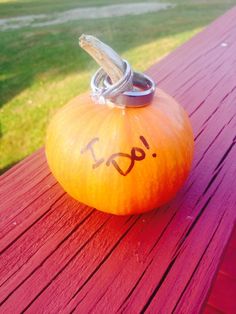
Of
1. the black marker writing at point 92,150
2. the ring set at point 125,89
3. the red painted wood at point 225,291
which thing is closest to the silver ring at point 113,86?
the ring set at point 125,89

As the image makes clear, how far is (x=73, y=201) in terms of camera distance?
1.01m

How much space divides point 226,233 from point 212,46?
162cm

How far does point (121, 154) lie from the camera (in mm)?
847

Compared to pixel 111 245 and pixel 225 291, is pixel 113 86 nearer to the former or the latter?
pixel 111 245

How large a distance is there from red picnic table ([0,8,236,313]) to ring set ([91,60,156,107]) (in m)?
0.30

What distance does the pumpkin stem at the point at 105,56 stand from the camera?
81 cm

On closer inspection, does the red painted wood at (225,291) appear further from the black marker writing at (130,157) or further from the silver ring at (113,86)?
the silver ring at (113,86)

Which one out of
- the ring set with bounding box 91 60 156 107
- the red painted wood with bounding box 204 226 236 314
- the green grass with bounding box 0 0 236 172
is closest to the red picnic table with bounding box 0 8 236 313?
the ring set with bounding box 91 60 156 107

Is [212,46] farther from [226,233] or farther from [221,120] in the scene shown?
[226,233]

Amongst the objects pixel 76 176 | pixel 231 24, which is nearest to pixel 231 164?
pixel 76 176

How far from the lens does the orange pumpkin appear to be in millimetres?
854

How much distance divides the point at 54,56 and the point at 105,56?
172 inches

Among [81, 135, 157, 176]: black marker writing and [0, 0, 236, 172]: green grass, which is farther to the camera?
[0, 0, 236, 172]: green grass

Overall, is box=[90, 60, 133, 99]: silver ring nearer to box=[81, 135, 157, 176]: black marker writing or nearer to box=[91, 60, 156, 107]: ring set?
box=[91, 60, 156, 107]: ring set
